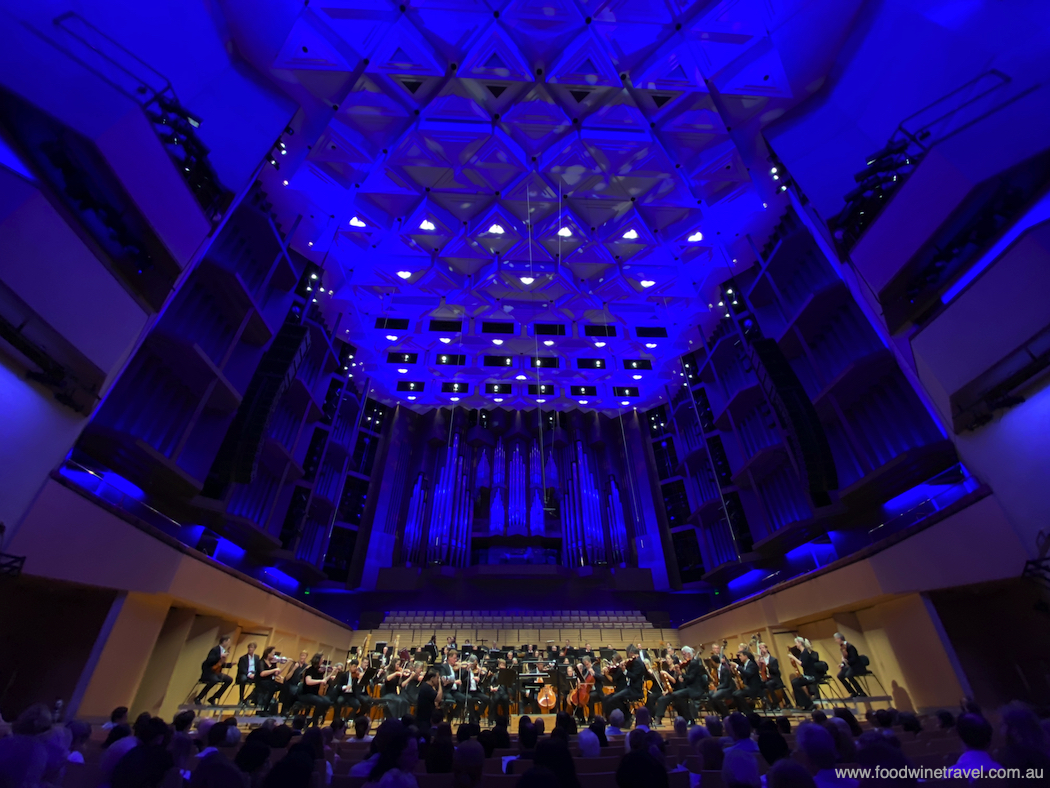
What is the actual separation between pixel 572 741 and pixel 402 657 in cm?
486

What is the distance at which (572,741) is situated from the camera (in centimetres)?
446

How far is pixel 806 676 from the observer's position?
797cm

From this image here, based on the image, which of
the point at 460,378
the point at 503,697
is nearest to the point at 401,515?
the point at 460,378

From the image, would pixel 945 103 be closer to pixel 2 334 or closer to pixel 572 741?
pixel 572 741

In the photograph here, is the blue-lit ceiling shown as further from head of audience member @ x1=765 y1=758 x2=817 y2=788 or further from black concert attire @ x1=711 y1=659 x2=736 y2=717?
head of audience member @ x1=765 y1=758 x2=817 y2=788

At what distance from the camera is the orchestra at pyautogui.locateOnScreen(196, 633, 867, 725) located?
7.35 meters

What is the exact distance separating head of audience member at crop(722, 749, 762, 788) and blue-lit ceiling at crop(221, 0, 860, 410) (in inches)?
423

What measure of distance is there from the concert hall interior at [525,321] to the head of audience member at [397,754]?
5.49m

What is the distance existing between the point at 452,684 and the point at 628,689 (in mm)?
2961

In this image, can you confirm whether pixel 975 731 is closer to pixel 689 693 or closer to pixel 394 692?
pixel 689 693

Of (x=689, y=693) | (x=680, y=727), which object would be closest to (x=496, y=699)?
(x=689, y=693)

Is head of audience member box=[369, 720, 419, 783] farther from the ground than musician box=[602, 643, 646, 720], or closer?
closer

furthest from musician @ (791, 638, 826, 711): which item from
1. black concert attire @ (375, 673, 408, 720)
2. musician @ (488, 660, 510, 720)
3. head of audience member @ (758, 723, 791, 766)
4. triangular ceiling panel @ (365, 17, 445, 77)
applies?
triangular ceiling panel @ (365, 17, 445, 77)

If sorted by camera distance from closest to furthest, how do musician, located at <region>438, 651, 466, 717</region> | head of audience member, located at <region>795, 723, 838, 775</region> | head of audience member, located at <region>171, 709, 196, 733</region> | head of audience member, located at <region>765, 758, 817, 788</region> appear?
head of audience member, located at <region>765, 758, 817, 788</region> → head of audience member, located at <region>795, 723, 838, 775</region> → head of audience member, located at <region>171, 709, 196, 733</region> → musician, located at <region>438, 651, 466, 717</region>
